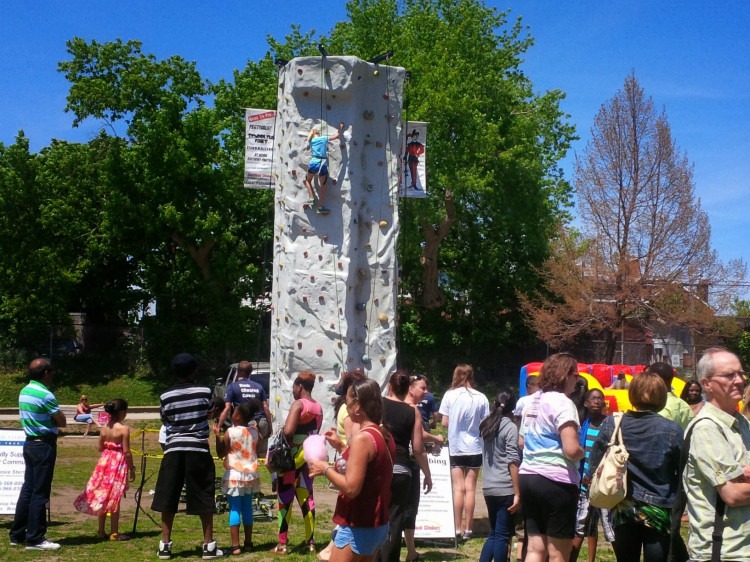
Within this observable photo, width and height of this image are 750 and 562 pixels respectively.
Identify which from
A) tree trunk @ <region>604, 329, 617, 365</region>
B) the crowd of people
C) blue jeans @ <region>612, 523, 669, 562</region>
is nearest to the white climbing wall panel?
the crowd of people

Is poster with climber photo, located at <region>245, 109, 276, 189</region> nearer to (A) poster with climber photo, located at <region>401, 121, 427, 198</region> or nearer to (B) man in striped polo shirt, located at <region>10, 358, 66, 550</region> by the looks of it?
(A) poster with climber photo, located at <region>401, 121, 427, 198</region>

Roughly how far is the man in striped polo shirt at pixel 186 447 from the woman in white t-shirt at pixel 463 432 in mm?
2690

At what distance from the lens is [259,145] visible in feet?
54.3

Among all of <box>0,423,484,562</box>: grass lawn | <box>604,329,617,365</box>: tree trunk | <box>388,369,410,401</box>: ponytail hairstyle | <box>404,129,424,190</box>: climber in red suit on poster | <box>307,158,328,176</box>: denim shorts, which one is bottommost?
<box>0,423,484,562</box>: grass lawn

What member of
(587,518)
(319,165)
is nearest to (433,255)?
(319,165)

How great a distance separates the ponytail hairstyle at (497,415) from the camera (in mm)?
7609

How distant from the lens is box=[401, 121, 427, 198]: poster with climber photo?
16.9 m

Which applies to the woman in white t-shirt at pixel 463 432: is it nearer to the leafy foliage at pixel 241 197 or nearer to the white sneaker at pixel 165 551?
the white sneaker at pixel 165 551

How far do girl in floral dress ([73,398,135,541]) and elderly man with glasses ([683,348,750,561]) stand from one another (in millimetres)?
6259

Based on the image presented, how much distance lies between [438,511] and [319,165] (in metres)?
7.76

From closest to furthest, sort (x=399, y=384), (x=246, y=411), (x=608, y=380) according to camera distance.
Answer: (x=399, y=384) < (x=246, y=411) < (x=608, y=380)

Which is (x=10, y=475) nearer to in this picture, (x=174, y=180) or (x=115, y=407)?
(x=115, y=407)

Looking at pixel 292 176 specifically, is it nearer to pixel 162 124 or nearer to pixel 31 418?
pixel 31 418

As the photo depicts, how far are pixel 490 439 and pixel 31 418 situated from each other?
4433 mm
